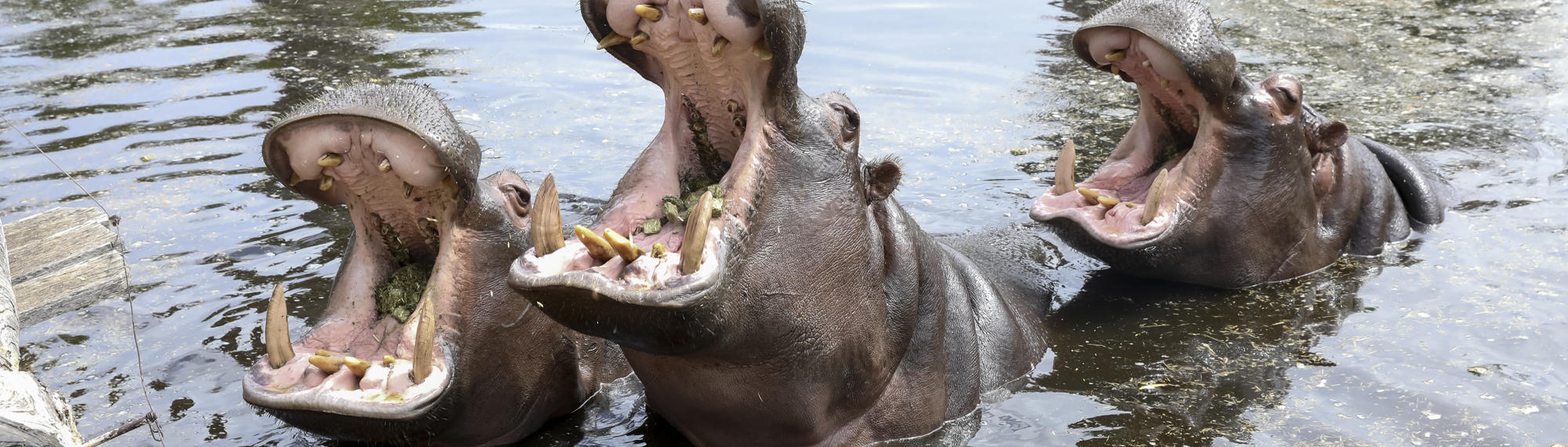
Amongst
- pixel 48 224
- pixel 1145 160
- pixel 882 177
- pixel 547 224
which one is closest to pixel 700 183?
pixel 882 177

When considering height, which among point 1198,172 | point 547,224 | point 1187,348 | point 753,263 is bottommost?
point 1187,348

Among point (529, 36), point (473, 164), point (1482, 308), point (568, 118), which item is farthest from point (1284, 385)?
point (529, 36)

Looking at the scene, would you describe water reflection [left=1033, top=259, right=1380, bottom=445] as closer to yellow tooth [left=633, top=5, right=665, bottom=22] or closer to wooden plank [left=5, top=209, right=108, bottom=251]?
yellow tooth [left=633, top=5, right=665, bottom=22]

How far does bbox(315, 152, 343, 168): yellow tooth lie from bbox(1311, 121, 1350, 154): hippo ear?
372 cm

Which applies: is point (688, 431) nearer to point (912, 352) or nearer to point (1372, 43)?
point (912, 352)

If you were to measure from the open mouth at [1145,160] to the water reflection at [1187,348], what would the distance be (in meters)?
0.39

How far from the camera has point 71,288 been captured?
5.18m

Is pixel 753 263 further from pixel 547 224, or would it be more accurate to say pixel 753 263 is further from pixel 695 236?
pixel 547 224

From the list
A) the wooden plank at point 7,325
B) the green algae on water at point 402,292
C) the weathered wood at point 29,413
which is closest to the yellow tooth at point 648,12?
the green algae on water at point 402,292

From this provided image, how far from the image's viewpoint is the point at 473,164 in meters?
3.64

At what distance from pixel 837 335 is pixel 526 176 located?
144 inches

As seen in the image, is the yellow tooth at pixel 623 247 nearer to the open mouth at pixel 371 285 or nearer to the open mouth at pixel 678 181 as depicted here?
the open mouth at pixel 678 181

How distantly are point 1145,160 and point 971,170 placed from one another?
1.85 metres

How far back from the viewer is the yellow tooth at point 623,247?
2977mm
